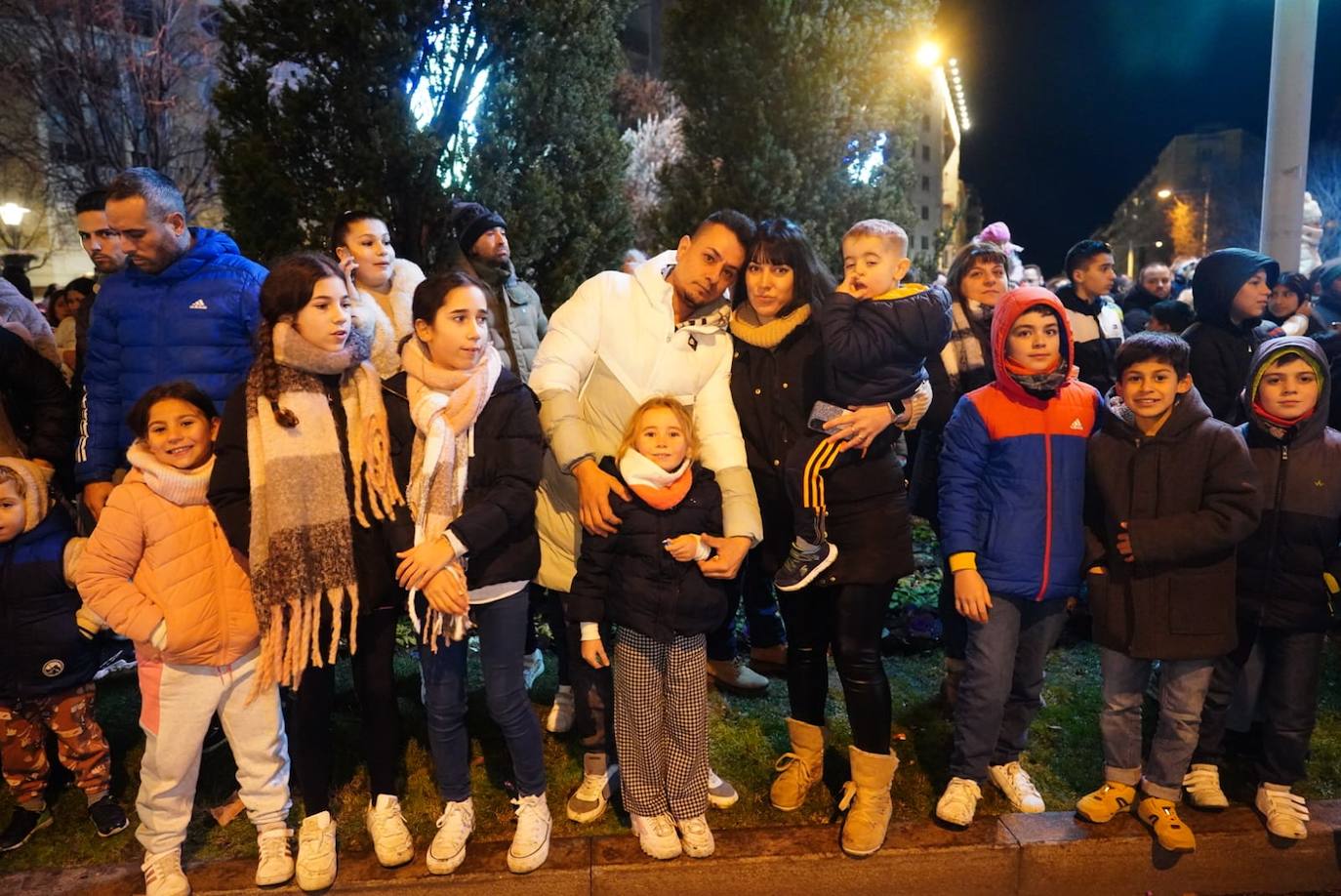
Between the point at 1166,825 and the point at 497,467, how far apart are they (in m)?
2.80

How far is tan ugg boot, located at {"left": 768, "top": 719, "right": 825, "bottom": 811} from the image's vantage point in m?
3.56

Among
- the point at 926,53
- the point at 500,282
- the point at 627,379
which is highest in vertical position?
the point at 926,53

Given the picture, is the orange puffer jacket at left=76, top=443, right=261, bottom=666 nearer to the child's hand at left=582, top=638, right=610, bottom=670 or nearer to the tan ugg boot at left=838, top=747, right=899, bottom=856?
the child's hand at left=582, top=638, right=610, bottom=670

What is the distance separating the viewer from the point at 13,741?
11.8 feet

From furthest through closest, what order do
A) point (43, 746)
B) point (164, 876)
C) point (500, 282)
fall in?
1. point (500, 282)
2. point (43, 746)
3. point (164, 876)

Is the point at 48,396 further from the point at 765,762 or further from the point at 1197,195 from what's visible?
the point at 1197,195

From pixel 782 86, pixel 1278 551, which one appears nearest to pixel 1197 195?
pixel 782 86

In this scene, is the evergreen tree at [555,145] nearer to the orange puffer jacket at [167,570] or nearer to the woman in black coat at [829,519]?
the woman in black coat at [829,519]

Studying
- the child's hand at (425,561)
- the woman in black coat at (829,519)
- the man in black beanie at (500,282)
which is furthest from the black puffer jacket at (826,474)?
the man in black beanie at (500,282)

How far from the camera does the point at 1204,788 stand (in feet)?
11.5

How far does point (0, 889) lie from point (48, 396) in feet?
6.45

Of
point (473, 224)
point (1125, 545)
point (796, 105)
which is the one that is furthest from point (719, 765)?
point (796, 105)

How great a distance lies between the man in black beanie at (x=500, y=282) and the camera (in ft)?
16.8

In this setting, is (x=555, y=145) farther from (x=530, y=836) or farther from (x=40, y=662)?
(x=530, y=836)
